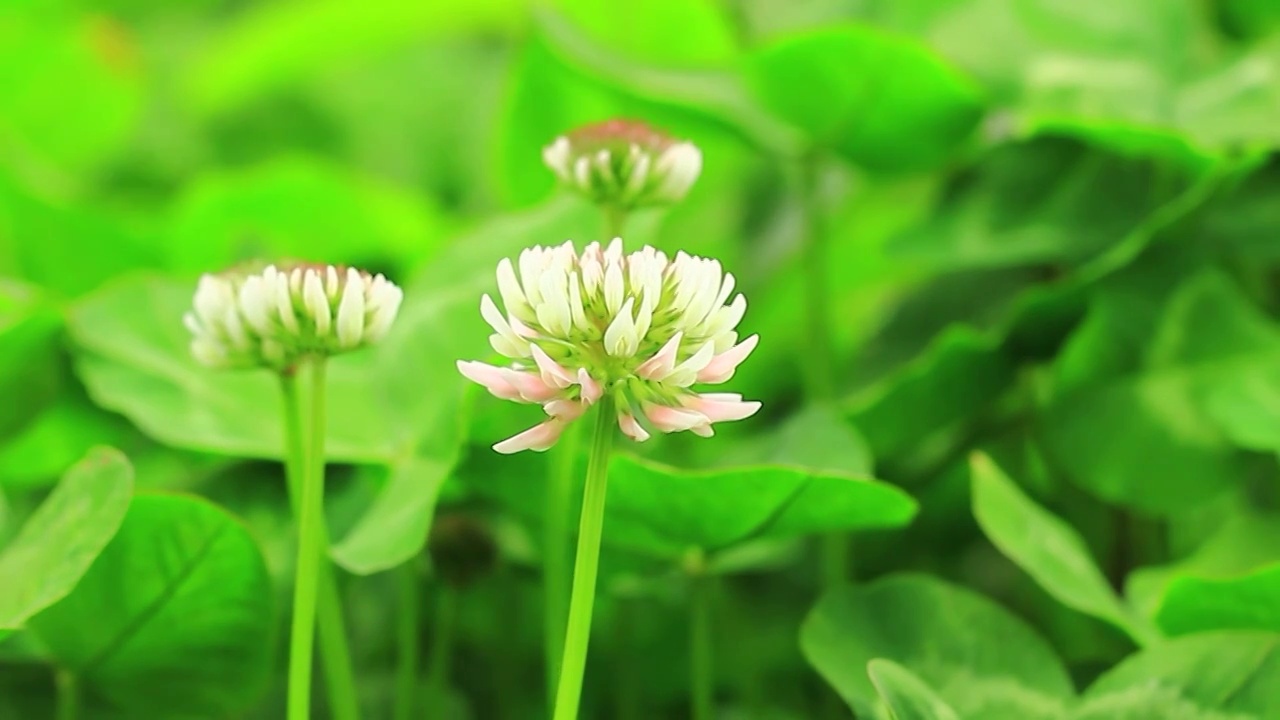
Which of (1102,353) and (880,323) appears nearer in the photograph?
(1102,353)

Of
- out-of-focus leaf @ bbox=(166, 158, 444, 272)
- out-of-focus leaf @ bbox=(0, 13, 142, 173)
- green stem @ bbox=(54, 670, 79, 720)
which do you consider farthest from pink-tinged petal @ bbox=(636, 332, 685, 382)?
out-of-focus leaf @ bbox=(0, 13, 142, 173)

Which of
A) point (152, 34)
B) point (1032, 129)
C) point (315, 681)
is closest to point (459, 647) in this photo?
point (315, 681)

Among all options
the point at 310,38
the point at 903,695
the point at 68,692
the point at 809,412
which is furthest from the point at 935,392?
the point at 310,38

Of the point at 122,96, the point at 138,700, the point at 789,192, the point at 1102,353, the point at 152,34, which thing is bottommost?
the point at 138,700

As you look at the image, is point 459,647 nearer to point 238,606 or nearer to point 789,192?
point 238,606

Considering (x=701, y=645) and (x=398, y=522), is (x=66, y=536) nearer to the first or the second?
(x=398, y=522)

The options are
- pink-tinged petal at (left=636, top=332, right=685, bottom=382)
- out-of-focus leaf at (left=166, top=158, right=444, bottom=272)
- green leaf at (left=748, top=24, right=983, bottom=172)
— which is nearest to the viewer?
pink-tinged petal at (left=636, top=332, right=685, bottom=382)

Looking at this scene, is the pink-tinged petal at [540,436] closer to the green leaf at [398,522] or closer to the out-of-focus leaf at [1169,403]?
the green leaf at [398,522]

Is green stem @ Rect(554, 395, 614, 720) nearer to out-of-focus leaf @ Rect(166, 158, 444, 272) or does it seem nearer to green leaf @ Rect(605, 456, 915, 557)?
green leaf @ Rect(605, 456, 915, 557)
